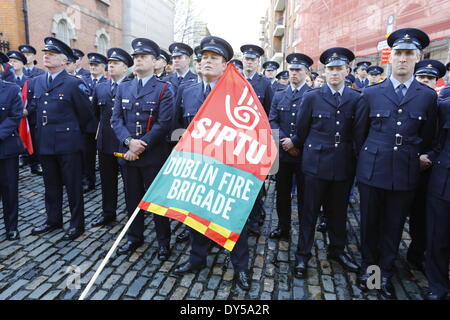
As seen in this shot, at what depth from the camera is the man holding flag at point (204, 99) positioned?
3281 millimetres

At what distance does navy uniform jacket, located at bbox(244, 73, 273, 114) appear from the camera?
16.8ft

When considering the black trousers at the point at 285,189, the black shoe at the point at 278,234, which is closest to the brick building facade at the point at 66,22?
the black trousers at the point at 285,189

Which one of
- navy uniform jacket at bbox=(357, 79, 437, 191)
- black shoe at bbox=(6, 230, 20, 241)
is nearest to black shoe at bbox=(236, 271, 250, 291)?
navy uniform jacket at bbox=(357, 79, 437, 191)

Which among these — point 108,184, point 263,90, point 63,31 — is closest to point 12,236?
point 108,184

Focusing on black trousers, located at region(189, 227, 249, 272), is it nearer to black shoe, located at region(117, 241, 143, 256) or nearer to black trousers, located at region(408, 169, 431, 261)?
black shoe, located at region(117, 241, 143, 256)

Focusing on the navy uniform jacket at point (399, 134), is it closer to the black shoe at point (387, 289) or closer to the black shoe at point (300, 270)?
the black shoe at point (387, 289)

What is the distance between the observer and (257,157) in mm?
2525

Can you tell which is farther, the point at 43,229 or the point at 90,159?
the point at 90,159

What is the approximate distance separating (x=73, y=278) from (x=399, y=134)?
364cm

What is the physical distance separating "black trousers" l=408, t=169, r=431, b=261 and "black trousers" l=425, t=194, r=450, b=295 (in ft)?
1.93

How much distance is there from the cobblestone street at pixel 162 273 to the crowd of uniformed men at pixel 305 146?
14 cm

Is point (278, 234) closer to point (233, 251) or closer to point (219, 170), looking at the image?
point (233, 251)

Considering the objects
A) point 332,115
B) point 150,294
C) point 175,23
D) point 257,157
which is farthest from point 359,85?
point 175,23

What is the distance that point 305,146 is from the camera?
11.8 feet
